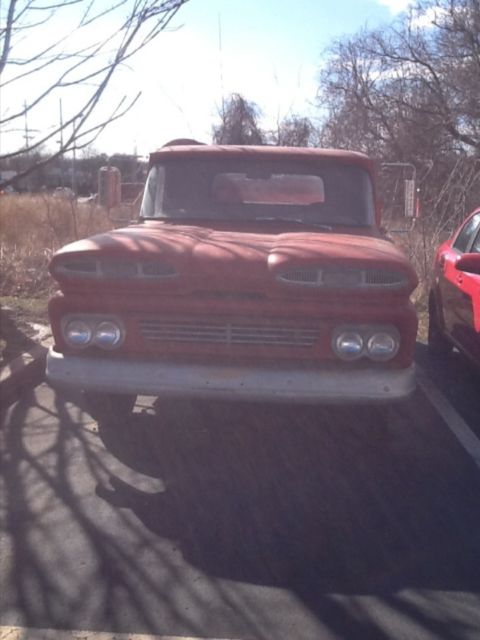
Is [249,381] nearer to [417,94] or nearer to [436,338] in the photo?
[436,338]

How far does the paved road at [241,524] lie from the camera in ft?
12.4

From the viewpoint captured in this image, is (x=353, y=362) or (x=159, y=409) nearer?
(x=353, y=362)

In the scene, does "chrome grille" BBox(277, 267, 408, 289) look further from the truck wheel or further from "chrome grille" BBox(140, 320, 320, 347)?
the truck wheel

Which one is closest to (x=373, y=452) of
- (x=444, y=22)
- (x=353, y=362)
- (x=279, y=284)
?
(x=353, y=362)

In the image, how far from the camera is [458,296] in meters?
7.29

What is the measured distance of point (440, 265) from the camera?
8.33m

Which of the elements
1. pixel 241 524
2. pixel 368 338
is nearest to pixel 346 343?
pixel 368 338

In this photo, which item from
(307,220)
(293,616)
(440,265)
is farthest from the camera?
(440,265)

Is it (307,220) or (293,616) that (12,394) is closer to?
(307,220)

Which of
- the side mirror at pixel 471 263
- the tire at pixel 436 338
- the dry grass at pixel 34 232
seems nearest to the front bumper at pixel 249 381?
the side mirror at pixel 471 263

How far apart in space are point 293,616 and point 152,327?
1.96 m

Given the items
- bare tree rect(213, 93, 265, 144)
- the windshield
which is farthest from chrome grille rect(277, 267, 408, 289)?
bare tree rect(213, 93, 265, 144)

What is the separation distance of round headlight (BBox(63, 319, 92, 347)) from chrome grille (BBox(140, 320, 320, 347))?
1.04 feet

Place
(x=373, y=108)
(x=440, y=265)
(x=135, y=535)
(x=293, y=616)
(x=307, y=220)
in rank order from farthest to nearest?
(x=373, y=108), (x=440, y=265), (x=307, y=220), (x=135, y=535), (x=293, y=616)
